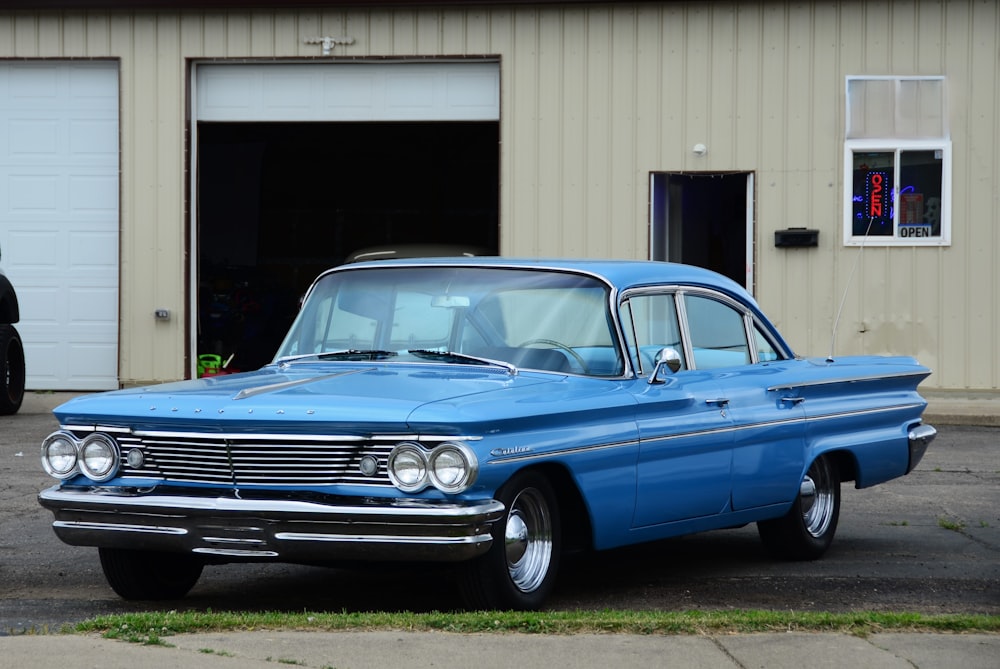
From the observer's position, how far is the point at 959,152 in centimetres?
1770

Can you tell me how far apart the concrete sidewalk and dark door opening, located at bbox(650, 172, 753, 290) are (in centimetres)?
Result: 1270

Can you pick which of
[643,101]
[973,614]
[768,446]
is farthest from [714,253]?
[973,614]

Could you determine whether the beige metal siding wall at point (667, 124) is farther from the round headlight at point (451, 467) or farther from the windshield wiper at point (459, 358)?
the round headlight at point (451, 467)

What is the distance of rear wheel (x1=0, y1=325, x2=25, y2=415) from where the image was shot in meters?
15.7

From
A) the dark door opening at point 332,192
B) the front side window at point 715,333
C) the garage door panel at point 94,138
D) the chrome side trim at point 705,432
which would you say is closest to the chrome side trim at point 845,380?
the chrome side trim at point 705,432

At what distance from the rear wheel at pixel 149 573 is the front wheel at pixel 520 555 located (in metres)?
1.43

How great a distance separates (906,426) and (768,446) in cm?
→ 147

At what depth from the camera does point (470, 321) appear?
7.04 m

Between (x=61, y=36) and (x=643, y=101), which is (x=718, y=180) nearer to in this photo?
(x=643, y=101)

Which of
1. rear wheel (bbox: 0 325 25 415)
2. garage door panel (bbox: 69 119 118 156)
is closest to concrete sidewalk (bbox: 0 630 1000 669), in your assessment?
rear wheel (bbox: 0 325 25 415)

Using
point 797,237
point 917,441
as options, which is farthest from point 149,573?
point 797,237

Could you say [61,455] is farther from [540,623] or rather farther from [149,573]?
[540,623]

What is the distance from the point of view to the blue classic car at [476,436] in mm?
5867

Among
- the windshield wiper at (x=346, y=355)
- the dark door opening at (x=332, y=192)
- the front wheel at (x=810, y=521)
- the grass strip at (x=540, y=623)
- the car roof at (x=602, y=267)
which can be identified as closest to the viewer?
the grass strip at (x=540, y=623)
